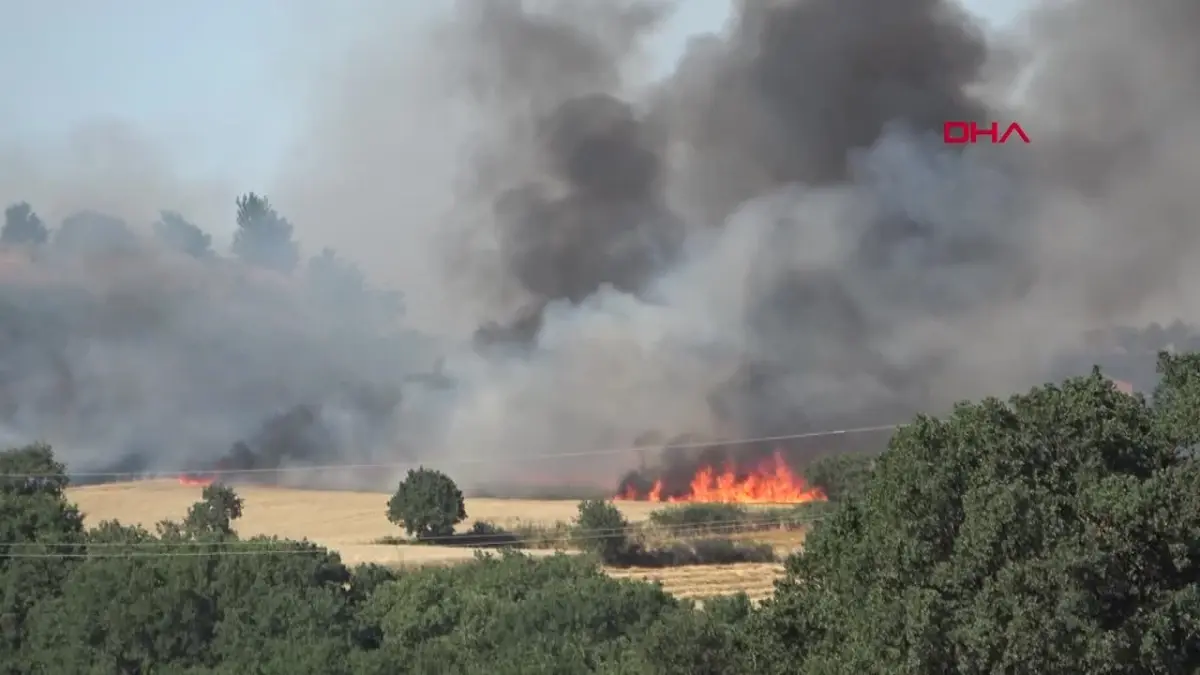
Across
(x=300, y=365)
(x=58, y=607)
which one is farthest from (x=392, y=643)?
(x=300, y=365)

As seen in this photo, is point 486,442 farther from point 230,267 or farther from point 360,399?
point 230,267

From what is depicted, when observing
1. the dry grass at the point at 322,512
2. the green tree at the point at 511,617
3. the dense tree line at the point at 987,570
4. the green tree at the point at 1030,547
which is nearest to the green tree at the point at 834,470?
the dry grass at the point at 322,512

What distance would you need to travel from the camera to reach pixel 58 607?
5456cm

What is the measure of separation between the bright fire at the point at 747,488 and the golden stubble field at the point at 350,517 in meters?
1.03

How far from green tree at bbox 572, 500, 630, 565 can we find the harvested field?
1.19 m

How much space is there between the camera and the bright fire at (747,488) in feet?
239

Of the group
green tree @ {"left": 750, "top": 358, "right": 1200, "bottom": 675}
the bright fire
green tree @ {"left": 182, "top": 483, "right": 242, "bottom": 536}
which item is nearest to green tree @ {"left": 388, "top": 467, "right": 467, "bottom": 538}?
the bright fire

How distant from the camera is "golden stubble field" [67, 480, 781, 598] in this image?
216 feet

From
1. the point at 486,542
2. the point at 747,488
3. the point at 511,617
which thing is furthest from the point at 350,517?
the point at 511,617

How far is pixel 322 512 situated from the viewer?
8050cm

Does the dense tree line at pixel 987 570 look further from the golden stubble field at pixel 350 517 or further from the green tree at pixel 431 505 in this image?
the green tree at pixel 431 505

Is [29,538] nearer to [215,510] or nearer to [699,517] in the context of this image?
[215,510]

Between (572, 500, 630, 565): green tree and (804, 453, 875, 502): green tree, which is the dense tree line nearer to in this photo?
(572, 500, 630, 565): green tree

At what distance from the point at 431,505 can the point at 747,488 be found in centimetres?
1404
